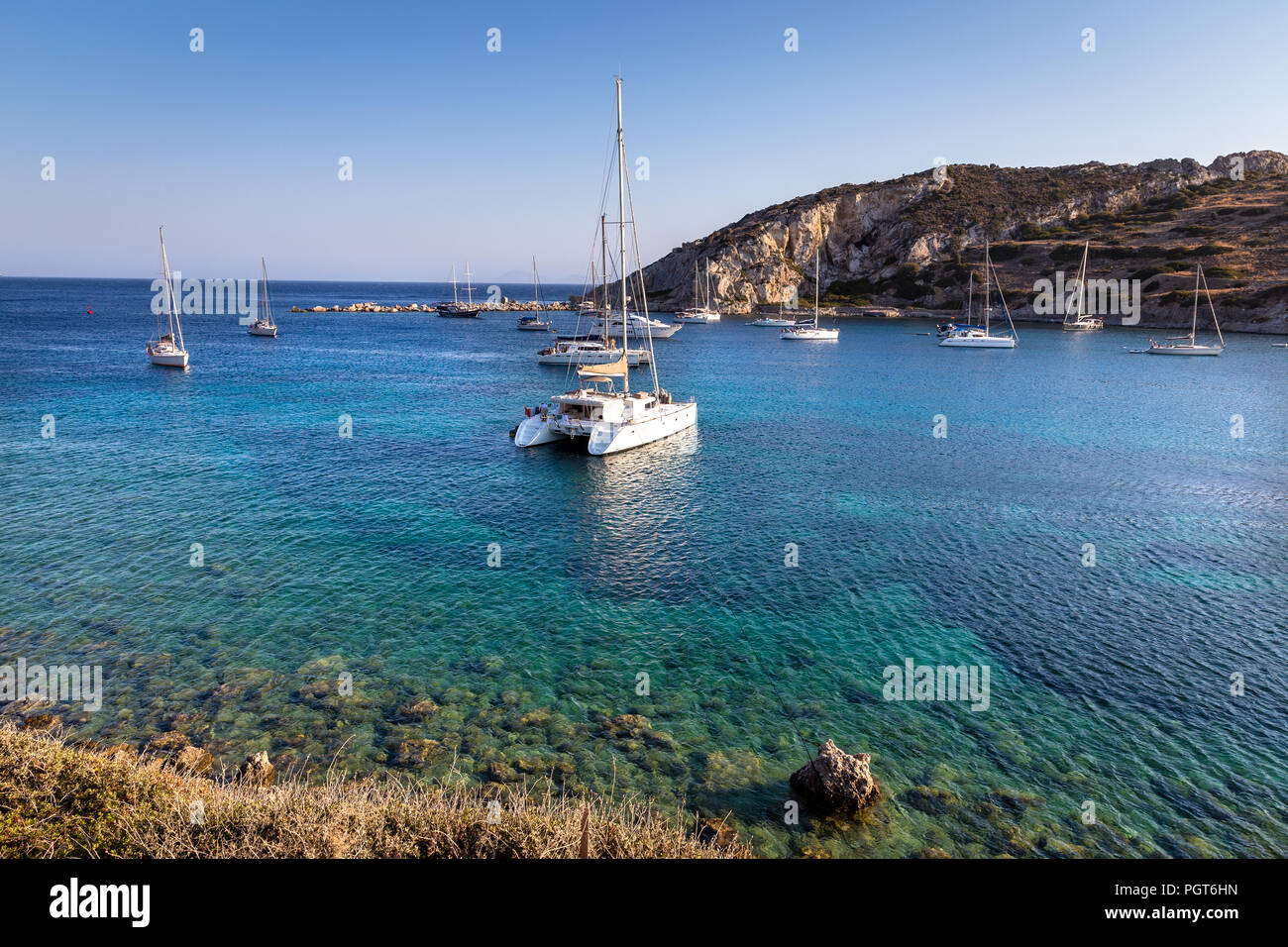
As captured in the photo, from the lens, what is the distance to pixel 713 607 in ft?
71.9

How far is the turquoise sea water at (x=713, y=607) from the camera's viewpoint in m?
14.6

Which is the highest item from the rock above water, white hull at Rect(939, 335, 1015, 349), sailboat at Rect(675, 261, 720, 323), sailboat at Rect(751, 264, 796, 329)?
sailboat at Rect(675, 261, 720, 323)

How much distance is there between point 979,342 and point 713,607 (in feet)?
293

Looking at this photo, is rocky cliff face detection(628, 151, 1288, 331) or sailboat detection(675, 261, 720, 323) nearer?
rocky cliff face detection(628, 151, 1288, 331)

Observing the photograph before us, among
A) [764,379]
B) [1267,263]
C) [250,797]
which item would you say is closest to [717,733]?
[250,797]

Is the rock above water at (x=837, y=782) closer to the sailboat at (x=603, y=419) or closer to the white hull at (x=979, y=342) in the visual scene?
the sailboat at (x=603, y=419)

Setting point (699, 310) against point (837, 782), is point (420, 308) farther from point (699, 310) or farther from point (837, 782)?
point (837, 782)

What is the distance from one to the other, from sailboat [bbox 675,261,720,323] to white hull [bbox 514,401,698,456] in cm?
10165

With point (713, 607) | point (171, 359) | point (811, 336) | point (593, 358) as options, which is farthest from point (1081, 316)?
point (171, 359)

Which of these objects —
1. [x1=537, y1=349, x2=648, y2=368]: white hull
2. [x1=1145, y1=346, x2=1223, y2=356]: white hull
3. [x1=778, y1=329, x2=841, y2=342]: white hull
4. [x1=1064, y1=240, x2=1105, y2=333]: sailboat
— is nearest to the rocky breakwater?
[x1=778, y1=329, x2=841, y2=342]: white hull

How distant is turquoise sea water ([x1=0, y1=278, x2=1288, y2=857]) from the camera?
14609 mm

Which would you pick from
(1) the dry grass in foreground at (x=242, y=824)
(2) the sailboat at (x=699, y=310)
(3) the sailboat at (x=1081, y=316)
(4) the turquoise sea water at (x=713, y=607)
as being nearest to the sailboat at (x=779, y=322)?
(2) the sailboat at (x=699, y=310)

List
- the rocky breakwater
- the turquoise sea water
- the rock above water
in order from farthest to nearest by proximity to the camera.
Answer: the rocky breakwater → the turquoise sea water → the rock above water

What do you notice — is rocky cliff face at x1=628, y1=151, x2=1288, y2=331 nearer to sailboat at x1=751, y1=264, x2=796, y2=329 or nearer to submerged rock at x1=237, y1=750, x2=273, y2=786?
sailboat at x1=751, y1=264, x2=796, y2=329
